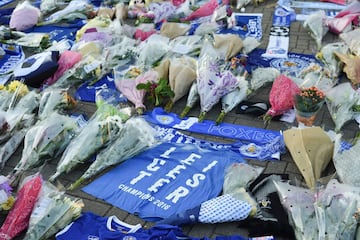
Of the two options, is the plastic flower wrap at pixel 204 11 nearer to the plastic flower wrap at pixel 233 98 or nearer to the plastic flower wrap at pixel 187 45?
the plastic flower wrap at pixel 187 45

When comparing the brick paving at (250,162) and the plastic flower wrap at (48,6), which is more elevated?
the plastic flower wrap at (48,6)

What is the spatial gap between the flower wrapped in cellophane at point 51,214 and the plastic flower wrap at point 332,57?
3.67 meters

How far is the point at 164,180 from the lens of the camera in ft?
14.2

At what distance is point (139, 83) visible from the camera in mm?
5633

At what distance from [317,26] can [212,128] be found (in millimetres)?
3084

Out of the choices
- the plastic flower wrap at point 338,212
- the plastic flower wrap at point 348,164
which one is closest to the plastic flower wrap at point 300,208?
the plastic flower wrap at point 338,212

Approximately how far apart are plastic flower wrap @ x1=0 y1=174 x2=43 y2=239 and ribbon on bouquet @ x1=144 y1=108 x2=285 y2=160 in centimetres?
152

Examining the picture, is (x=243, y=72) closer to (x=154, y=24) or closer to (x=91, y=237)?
(x=154, y=24)

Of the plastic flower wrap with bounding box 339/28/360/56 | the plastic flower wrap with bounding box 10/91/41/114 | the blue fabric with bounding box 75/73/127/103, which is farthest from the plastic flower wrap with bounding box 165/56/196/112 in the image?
the plastic flower wrap with bounding box 339/28/360/56

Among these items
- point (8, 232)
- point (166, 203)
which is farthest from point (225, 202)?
point (8, 232)

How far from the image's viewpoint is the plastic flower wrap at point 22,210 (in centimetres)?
379

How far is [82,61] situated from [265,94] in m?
2.63

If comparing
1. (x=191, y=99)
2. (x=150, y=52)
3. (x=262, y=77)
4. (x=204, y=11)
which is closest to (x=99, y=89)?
(x=150, y=52)

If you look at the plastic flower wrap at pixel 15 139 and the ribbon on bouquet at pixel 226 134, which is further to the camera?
the plastic flower wrap at pixel 15 139
